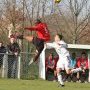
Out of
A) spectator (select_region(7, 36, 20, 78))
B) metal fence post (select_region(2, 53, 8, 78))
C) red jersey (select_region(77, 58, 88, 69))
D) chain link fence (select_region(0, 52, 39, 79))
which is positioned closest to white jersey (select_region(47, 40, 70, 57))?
spectator (select_region(7, 36, 20, 78))

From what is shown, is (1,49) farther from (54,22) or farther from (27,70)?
(54,22)

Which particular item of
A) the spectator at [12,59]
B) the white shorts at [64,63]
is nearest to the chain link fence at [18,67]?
the spectator at [12,59]

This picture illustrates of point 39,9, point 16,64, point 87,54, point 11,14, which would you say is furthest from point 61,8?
point 16,64

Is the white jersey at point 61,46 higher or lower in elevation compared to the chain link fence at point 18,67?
higher

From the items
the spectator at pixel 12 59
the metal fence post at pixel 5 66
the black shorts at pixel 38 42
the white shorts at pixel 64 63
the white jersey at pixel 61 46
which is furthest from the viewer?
the metal fence post at pixel 5 66

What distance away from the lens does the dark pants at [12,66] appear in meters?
24.9

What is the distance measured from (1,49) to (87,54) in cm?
580

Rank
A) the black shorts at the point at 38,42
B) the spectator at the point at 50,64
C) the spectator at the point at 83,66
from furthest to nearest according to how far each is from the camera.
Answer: the spectator at the point at 83,66
the spectator at the point at 50,64
the black shorts at the point at 38,42

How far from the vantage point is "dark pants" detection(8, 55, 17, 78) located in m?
24.9

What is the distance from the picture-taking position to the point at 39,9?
126 feet

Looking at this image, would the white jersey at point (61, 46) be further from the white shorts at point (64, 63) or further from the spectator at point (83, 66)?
the spectator at point (83, 66)

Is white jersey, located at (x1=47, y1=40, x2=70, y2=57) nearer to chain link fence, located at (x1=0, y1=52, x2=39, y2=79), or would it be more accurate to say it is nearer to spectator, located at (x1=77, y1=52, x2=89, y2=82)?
chain link fence, located at (x1=0, y1=52, x2=39, y2=79)

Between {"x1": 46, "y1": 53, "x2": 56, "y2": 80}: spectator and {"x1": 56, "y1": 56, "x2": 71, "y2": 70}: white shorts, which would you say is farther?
{"x1": 46, "y1": 53, "x2": 56, "y2": 80}: spectator

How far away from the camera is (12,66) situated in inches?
983
